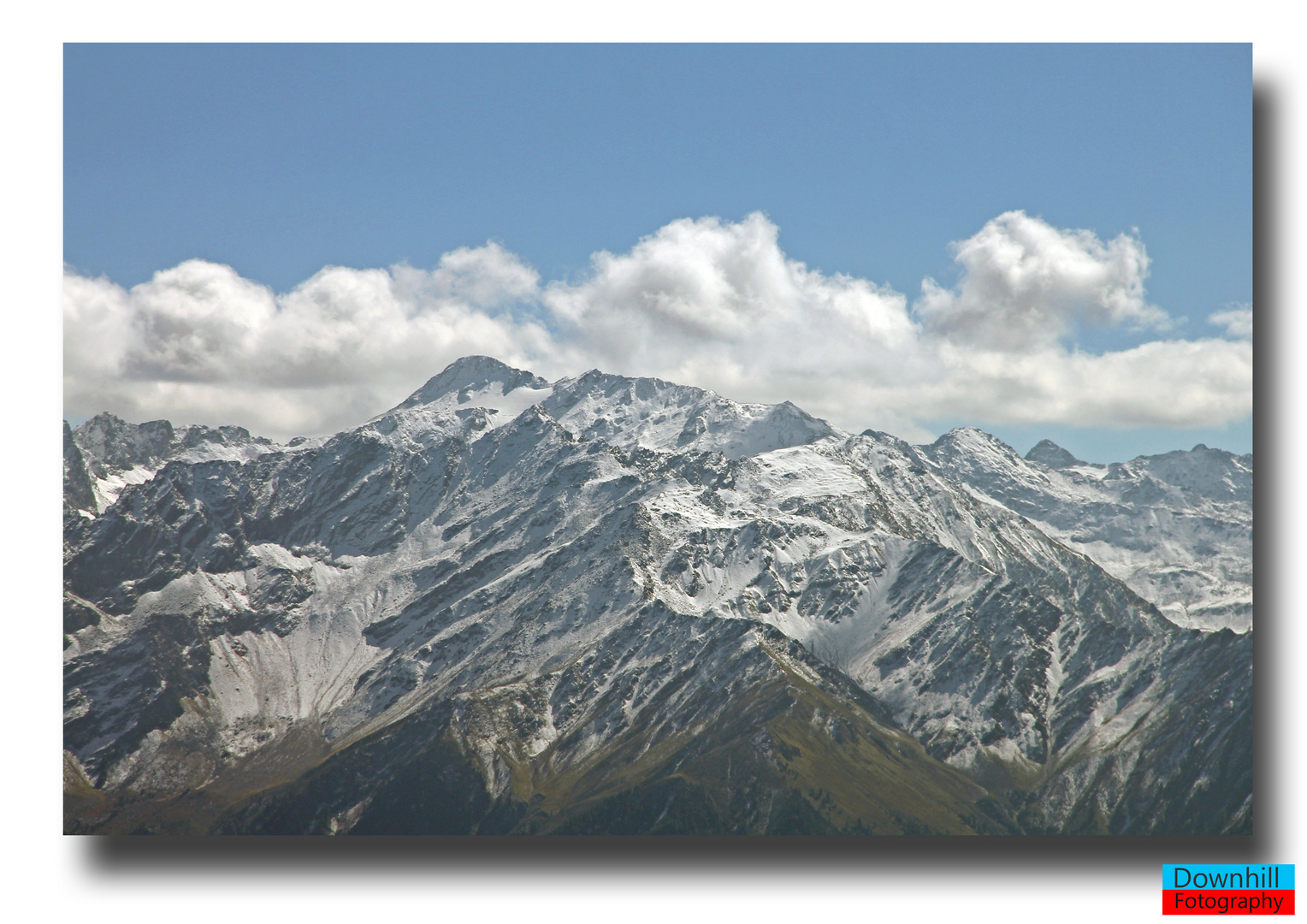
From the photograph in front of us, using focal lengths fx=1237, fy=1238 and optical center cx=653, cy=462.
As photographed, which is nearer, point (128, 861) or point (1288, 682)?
point (1288, 682)

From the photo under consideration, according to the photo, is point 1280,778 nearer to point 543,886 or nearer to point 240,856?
point 543,886

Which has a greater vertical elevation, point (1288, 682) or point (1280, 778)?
point (1288, 682)

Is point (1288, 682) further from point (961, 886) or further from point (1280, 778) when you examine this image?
point (961, 886)
